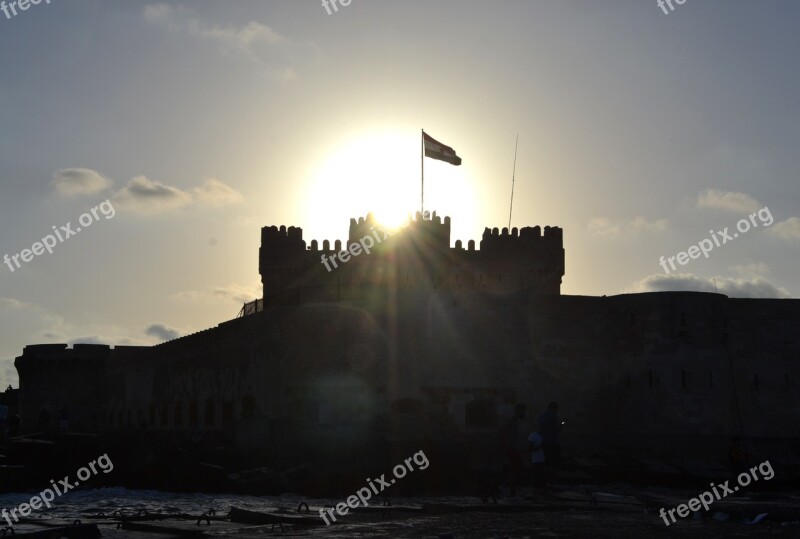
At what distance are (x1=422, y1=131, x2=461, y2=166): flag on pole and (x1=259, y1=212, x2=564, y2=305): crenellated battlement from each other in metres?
5.95

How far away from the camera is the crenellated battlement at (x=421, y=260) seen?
48.8 meters

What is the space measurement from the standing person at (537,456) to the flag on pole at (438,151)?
23.2 meters

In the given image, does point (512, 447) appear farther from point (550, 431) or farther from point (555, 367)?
point (555, 367)

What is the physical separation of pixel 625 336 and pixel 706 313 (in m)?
2.37

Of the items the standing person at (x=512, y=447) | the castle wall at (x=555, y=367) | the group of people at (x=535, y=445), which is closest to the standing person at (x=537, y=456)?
the group of people at (x=535, y=445)

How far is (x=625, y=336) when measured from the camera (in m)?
33.2

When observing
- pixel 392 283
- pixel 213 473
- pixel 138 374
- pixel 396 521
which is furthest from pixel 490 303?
pixel 138 374

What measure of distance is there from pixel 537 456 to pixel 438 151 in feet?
77.5

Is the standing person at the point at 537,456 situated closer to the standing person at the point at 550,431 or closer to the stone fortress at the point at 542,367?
the standing person at the point at 550,431

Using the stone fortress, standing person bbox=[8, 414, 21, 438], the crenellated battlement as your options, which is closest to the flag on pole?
the crenellated battlement

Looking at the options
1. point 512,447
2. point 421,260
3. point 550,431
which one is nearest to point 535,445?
point 512,447

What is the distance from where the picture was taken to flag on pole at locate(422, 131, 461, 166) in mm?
43656

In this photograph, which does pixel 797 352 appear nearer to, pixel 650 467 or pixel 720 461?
pixel 720 461

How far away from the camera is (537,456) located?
21641 millimetres
